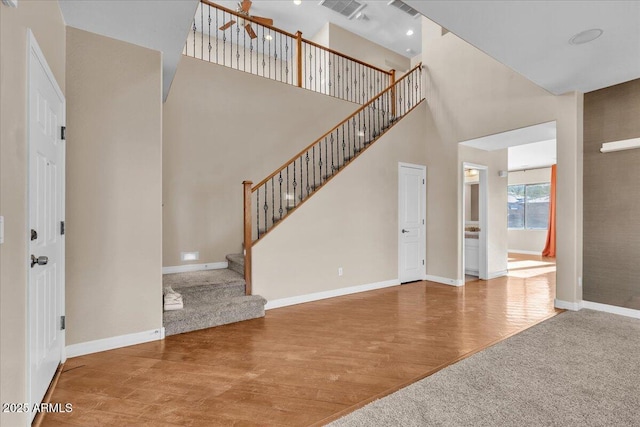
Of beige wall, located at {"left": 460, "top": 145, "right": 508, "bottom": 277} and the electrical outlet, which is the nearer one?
the electrical outlet

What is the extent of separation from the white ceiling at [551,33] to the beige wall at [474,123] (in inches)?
27.0

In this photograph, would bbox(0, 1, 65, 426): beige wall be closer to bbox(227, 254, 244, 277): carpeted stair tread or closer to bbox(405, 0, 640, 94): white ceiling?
bbox(405, 0, 640, 94): white ceiling

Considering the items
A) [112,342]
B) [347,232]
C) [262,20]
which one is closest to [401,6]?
[262,20]

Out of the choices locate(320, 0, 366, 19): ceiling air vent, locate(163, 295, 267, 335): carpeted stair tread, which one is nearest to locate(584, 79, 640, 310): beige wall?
locate(163, 295, 267, 335): carpeted stair tread

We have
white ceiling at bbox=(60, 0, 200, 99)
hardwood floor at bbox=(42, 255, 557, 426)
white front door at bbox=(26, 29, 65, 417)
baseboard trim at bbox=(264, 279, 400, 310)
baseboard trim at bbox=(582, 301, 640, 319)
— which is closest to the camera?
white front door at bbox=(26, 29, 65, 417)

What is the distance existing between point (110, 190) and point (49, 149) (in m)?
0.75

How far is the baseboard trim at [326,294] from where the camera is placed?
14.1ft

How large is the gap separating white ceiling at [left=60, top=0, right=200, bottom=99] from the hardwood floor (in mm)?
2875

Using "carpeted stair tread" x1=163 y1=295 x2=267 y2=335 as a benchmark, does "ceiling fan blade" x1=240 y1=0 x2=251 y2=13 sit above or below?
above

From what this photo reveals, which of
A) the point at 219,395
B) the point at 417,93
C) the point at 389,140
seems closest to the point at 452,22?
the point at 389,140

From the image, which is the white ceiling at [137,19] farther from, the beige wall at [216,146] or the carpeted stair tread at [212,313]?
the carpeted stair tread at [212,313]

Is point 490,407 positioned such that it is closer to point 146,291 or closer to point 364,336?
point 364,336

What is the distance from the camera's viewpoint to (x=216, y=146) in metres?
5.12

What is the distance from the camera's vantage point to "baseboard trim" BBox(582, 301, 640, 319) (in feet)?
12.6
